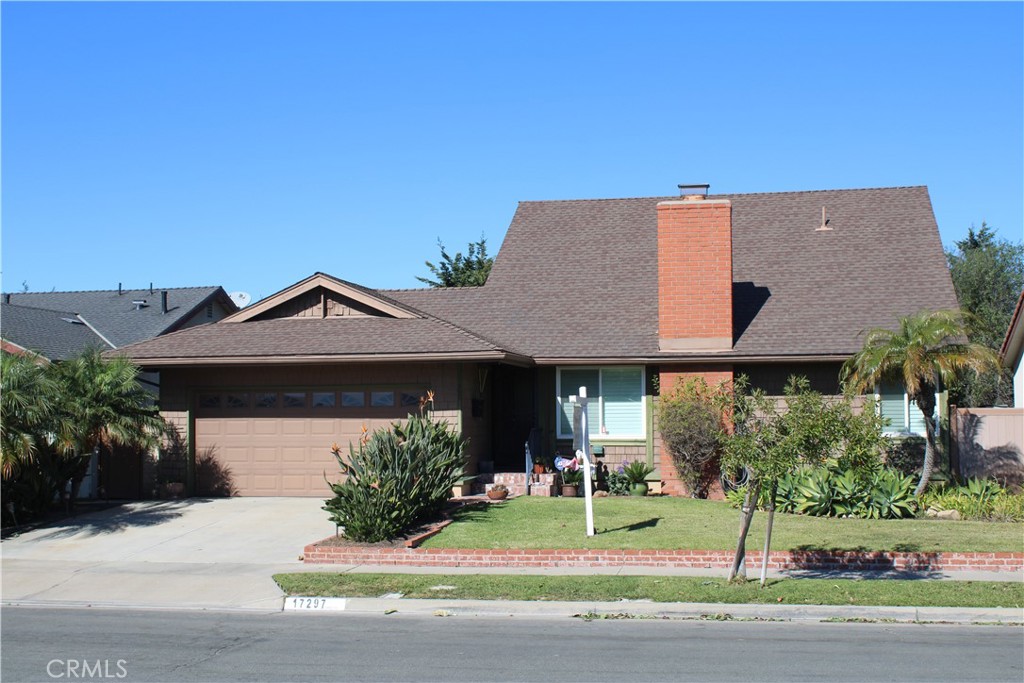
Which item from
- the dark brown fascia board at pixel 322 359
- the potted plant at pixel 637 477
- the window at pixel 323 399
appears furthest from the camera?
the window at pixel 323 399

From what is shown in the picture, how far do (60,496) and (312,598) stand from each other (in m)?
9.30

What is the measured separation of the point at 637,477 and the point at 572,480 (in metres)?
1.32

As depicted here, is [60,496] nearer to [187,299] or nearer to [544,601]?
[544,601]

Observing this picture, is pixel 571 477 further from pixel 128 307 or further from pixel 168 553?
pixel 128 307

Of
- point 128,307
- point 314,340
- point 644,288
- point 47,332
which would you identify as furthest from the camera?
point 128,307

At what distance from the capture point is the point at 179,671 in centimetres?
904

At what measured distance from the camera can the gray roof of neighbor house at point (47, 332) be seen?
26777 mm

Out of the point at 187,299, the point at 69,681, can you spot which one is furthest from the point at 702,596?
the point at 187,299

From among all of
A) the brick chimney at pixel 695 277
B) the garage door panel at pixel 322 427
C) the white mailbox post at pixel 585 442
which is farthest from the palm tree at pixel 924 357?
the garage door panel at pixel 322 427

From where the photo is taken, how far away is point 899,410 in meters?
20.8

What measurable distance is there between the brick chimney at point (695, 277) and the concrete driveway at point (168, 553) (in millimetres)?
8199

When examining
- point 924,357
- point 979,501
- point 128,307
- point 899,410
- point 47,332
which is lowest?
point 979,501

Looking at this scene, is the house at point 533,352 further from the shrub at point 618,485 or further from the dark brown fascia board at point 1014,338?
the dark brown fascia board at point 1014,338

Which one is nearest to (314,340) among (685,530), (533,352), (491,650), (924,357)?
(533,352)
